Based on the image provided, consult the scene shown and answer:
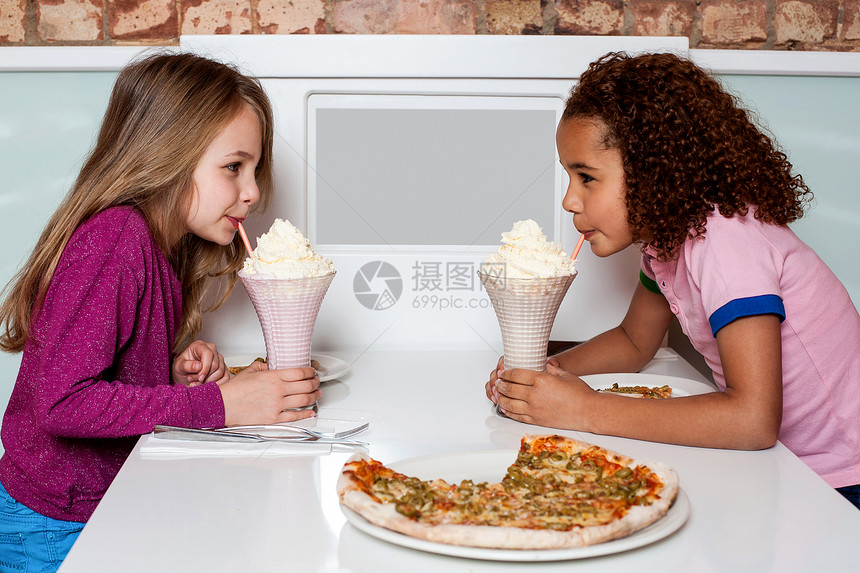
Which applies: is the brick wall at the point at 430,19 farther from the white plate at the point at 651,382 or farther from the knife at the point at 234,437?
the knife at the point at 234,437

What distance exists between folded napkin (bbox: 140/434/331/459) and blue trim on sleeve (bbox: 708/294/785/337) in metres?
0.50

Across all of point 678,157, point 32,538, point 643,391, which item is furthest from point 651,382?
point 32,538

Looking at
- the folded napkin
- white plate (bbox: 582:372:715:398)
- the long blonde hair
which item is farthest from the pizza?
the long blonde hair

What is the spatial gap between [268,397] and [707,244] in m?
0.60

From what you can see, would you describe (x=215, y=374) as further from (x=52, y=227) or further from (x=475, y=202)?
(x=475, y=202)

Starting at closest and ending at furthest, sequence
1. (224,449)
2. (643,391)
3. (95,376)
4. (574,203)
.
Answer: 1. (224,449)
2. (95,376)
3. (643,391)
4. (574,203)

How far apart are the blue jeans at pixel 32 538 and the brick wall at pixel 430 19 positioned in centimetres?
97

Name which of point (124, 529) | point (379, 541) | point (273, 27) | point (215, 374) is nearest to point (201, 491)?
point (124, 529)

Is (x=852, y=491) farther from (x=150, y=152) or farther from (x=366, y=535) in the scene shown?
(x=150, y=152)

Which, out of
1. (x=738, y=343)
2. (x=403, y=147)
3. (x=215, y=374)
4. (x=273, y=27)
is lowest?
(x=215, y=374)

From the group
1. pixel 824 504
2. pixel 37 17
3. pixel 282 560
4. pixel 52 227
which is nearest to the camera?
pixel 282 560

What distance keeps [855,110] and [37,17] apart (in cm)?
166

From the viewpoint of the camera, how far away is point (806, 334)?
3.71 feet

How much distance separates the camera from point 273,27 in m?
1.66
